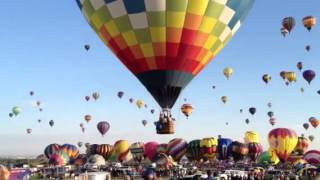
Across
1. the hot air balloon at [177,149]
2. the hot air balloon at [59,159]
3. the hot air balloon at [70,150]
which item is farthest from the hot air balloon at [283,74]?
the hot air balloon at [70,150]

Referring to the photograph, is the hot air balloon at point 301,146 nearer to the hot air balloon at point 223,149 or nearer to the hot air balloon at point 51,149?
the hot air balloon at point 223,149

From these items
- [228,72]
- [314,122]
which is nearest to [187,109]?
[228,72]

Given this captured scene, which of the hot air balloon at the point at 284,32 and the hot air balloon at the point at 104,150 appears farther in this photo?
the hot air balloon at the point at 104,150

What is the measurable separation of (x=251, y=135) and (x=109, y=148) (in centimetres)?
1852

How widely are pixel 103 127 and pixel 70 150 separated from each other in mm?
5626

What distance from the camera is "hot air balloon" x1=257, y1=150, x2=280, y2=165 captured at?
50.0 meters

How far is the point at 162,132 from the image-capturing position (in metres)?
20.3

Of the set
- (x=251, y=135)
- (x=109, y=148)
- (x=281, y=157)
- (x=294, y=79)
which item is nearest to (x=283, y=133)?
(x=281, y=157)

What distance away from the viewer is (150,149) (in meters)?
59.7

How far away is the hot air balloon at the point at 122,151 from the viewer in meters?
55.6

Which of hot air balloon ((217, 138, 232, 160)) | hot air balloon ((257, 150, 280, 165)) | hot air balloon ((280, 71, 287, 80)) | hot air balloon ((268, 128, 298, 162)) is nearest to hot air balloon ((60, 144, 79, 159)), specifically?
hot air balloon ((217, 138, 232, 160))

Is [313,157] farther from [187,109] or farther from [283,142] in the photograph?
[187,109]

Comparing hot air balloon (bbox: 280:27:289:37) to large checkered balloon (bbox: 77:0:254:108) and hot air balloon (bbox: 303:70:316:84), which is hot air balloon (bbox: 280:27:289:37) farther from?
large checkered balloon (bbox: 77:0:254:108)

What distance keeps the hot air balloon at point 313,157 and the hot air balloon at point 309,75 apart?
8.49m
